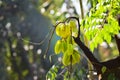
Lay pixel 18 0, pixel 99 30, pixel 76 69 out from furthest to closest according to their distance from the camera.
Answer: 1. pixel 18 0
2. pixel 76 69
3. pixel 99 30

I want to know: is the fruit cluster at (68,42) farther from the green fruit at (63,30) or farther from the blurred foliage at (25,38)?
the blurred foliage at (25,38)

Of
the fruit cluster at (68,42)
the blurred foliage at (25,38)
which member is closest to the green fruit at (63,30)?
the fruit cluster at (68,42)

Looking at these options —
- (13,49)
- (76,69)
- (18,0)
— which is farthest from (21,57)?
(76,69)

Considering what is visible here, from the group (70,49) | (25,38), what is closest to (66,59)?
(70,49)

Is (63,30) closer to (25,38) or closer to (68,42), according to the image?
(68,42)

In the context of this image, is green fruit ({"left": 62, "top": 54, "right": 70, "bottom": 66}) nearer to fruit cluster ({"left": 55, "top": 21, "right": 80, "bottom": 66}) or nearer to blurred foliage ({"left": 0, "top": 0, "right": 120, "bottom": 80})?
fruit cluster ({"left": 55, "top": 21, "right": 80, "bottom": 66})

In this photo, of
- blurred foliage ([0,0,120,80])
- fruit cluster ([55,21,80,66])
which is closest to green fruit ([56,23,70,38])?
fruit cluster ([55,21,80,66])

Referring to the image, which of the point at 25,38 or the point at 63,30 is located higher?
the point at 63,30

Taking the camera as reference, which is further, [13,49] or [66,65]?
[13,49]

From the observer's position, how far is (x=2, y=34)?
22.2 ft

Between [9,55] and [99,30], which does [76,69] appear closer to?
[99,30]

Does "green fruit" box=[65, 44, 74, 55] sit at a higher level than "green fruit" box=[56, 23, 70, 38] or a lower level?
lower

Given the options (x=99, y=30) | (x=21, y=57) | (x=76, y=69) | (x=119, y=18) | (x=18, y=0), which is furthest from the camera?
(x=21, y=57)

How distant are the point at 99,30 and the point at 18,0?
5.19 metres
